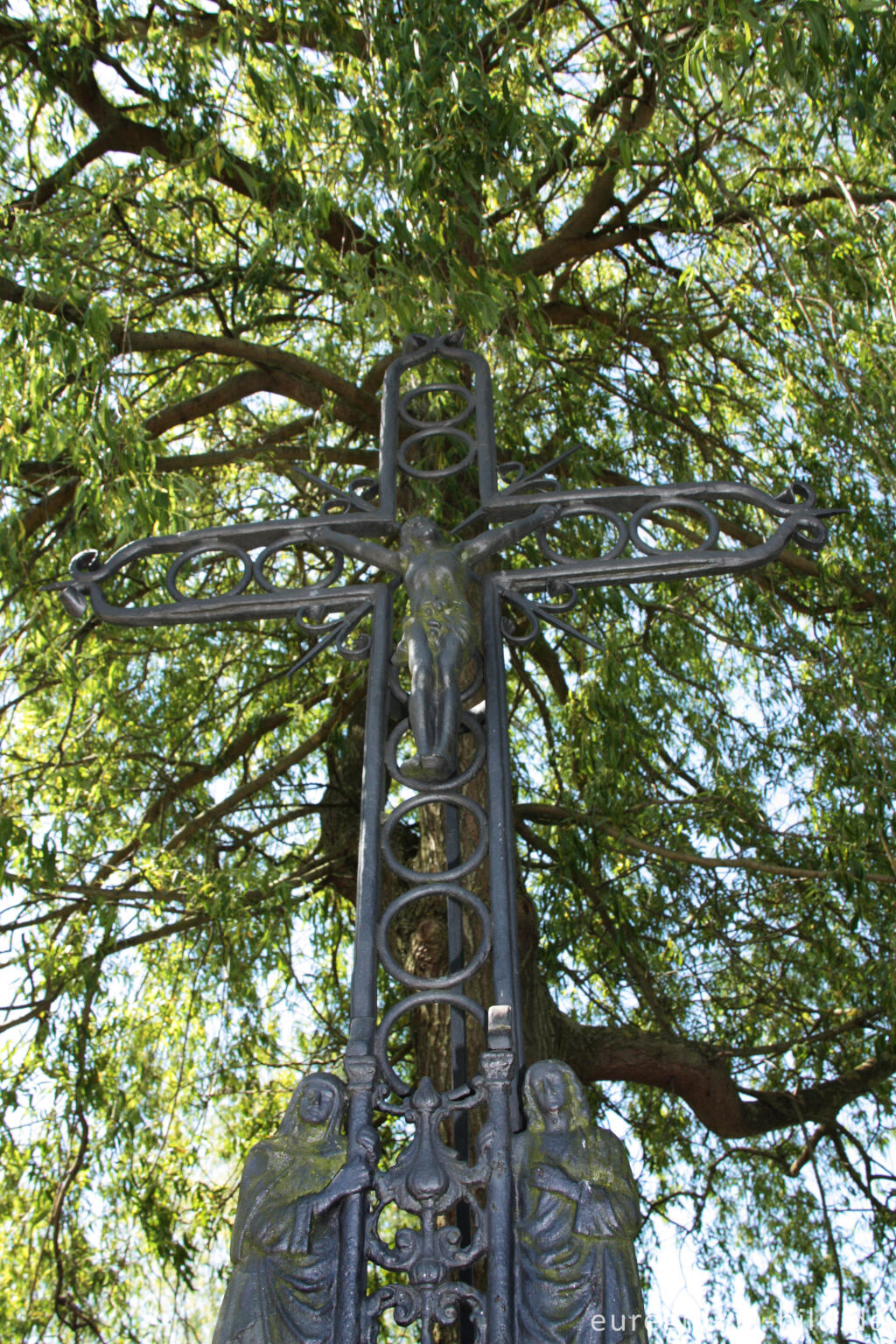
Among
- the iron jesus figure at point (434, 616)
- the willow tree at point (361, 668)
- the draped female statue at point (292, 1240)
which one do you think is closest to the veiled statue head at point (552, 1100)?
the draped female statue at point (292, 1240)

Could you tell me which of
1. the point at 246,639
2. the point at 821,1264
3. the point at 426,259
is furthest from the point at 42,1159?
the point at 426,259

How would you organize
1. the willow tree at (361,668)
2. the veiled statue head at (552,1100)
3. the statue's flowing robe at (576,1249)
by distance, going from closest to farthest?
the statue's flowing robe at (576,1249)
the veiled statue head at (552,1100)
the willow tree at (361,668)

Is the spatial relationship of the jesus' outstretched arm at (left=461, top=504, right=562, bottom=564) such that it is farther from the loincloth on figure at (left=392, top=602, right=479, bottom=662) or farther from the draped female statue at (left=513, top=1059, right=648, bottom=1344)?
the draped female statue at (left=513, top=1059, right=648, bottom=1344)

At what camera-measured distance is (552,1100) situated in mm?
2230

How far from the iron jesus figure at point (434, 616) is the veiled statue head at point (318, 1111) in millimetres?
590

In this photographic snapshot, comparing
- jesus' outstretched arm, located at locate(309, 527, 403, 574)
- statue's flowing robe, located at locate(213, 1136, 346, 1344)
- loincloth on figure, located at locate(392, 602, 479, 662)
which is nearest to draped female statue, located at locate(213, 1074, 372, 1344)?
statue's flowing robe, located at locate(213, 1136, 346, 1344)

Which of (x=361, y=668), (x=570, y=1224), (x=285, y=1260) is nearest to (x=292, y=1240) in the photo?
(x=285, y=1260)

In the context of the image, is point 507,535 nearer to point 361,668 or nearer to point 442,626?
point 442,626

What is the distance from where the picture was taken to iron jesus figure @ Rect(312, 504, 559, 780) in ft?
8.39

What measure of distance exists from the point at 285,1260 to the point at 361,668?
3.52m

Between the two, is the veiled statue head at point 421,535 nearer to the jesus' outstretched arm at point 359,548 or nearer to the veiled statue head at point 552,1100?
the jesus' outstretched arm at point 359,548

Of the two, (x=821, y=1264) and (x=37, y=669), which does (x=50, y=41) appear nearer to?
(x=37, y=669)

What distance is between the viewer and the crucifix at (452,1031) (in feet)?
6.84

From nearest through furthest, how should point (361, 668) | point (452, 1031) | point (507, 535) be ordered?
1. point (452, 1031)
2. point (507, 535)
3. point (361, 668)
